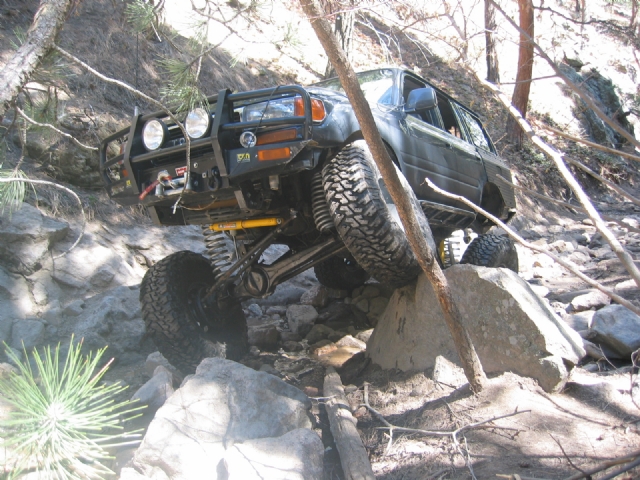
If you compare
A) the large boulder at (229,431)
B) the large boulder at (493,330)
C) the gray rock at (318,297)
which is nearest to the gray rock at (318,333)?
the gray rock at (318,297)

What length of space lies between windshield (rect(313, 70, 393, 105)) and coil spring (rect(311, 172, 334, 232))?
1.10 meters

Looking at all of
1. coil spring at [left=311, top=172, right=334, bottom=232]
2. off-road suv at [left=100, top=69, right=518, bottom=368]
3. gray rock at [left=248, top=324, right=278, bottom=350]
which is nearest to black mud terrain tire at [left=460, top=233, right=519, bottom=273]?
off-road suv at [left=100, top=69, right=518, bottom=368]

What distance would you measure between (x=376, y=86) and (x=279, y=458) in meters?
3.24

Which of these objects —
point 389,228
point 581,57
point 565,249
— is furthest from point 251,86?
point 581,57

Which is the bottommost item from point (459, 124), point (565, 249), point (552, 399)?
point (565, 249)

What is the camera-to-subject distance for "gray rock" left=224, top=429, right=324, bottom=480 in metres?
2.12

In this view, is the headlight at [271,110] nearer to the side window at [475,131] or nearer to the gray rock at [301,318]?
the gray rock at [301,318]

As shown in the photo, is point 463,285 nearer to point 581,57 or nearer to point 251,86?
point 251,86

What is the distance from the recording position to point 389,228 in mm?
3195

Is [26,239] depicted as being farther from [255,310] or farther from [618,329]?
[618,329]

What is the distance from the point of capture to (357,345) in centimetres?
483

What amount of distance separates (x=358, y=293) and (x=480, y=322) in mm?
2873

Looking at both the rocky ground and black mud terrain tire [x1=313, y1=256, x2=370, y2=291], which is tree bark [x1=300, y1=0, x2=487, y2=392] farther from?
black mud terrain tire [x1=313, y1=256, x2=370, y2=291]

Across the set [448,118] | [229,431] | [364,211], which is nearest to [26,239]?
[229,431]
